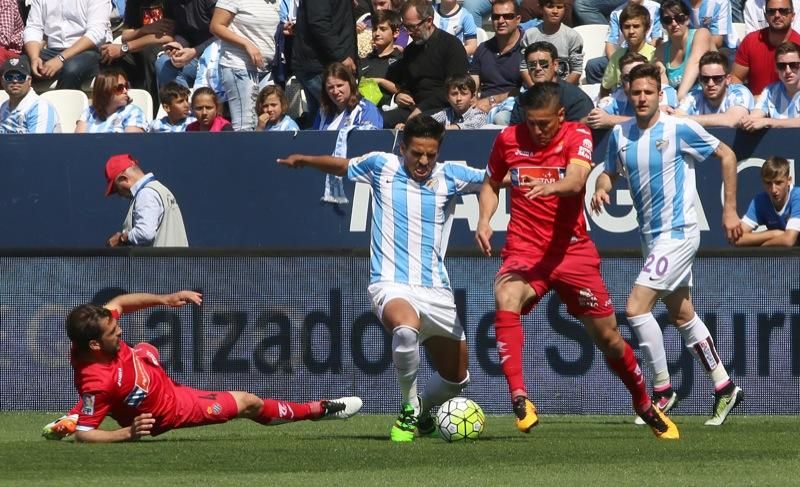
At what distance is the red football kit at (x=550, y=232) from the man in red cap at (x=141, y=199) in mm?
4128

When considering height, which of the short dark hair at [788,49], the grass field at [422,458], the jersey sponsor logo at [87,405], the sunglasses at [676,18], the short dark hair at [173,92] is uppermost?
the sunglasses at [676,18]

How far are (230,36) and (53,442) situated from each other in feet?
20.6

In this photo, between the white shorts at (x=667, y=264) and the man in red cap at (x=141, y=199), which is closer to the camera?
the white shorts at (x=667, y=264)

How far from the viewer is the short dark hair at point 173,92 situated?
1435cm

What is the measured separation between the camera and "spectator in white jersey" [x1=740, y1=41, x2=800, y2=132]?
1249 centimetres

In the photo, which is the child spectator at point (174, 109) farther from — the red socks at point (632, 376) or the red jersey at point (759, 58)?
the red socks at point (632, 376)

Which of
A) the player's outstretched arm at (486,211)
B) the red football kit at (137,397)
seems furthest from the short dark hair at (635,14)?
the red football kit at (137,397)

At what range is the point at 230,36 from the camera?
1458 centimetres

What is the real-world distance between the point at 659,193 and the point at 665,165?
0.62ft

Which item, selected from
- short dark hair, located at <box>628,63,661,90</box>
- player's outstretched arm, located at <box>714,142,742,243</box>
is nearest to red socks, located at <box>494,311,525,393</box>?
player's outstretched arm, located at <box>714,142,742,243</box>

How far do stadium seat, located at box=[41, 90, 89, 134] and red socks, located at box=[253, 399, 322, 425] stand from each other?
6.46 m

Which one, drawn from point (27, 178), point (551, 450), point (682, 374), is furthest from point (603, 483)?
point (27, 178)

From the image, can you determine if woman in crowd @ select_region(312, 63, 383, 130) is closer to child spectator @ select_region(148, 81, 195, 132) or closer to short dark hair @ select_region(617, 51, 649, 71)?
child spectator @ select_region(148, 81, 195, 132)

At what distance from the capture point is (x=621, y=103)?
13164 mm
